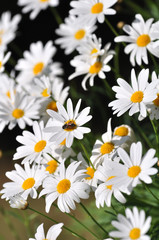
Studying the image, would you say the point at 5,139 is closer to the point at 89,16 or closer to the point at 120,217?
the point at 89,16

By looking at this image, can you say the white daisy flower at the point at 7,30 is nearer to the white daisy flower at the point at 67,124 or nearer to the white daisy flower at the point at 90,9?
the white daisy flower at the point at 90,9

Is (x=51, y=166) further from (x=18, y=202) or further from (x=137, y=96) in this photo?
(x=137, y=96)

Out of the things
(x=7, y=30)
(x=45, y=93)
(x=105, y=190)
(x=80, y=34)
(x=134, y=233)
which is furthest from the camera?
(x=7, y=30)

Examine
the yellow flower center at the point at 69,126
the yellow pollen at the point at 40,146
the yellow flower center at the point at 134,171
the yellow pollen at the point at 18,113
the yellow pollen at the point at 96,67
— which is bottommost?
the yellow flower center at the point at 134,171

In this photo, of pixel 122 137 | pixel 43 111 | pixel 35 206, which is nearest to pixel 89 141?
pixel 43 111

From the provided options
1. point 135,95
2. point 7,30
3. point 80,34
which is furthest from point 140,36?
point 7,30

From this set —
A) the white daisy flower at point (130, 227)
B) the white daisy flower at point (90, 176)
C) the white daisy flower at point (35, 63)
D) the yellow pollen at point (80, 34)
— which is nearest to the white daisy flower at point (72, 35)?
the yellow pollen at point (80, 34)

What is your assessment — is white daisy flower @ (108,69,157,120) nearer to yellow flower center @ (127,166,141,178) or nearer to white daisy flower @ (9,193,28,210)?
yellow flower center @ (127,166,141,178)
